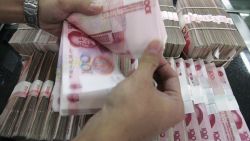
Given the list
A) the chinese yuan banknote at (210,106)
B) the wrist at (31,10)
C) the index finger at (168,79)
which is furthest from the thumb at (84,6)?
the chinese yuan banknote at (210,106)

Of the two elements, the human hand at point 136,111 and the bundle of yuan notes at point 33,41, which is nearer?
the human hand at point 136,111

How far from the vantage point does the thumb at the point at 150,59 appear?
0.63 metres

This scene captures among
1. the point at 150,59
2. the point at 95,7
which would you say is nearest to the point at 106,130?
the point at 150,59

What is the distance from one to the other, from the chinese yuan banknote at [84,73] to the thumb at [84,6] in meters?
0.05

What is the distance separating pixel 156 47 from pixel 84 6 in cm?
21

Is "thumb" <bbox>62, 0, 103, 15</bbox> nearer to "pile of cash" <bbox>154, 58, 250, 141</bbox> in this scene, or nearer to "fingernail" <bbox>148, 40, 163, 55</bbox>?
"fingernail" <bbox>148, 40, 163, 55</bbox>

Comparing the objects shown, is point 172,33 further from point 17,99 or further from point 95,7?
point 17,99

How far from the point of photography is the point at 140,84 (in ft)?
2.03

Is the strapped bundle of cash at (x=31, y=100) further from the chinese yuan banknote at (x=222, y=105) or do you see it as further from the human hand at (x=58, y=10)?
the chinese yuan banknote at (x=222, y=105)

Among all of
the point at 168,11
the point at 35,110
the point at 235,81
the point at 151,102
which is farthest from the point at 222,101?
the point at 35,110

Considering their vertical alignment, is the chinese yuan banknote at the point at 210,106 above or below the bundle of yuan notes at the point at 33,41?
below

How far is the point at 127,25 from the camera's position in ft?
2.31

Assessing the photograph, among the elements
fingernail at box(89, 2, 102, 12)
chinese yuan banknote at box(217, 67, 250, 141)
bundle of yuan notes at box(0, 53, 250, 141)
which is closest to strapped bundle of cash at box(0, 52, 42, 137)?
bundle of yuan notes at box(0, 53, 250, 141)

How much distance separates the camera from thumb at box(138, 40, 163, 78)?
2.08 ft
